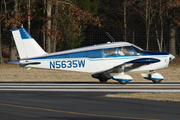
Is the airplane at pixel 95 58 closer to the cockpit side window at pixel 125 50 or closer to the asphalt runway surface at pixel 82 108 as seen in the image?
the cockpit side window at pixel 125 50

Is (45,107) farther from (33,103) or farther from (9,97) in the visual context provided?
(9,97)

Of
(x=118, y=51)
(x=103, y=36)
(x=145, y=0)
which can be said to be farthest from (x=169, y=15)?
(x=118, y=51)

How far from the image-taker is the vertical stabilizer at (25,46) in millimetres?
20266

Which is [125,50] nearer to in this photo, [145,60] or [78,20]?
[145,60]

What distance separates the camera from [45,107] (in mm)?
11969

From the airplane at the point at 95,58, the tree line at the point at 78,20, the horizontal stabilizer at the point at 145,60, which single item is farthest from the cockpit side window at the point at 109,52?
the tree line at the point at 78,20

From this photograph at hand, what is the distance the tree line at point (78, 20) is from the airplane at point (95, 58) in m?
2.40

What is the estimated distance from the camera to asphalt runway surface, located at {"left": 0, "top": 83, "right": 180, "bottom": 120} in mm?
10336

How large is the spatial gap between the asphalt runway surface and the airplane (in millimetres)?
4980

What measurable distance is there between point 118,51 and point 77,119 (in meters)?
10.8

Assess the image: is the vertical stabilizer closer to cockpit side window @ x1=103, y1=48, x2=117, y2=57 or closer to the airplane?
the airplane

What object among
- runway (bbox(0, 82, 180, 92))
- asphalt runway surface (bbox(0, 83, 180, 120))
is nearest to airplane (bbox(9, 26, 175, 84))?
runway (bbox(0, 82, 180, 92))

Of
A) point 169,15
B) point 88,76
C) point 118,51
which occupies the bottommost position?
point 88,76

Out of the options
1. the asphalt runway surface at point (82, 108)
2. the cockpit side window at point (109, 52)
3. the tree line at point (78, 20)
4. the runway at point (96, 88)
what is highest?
the tree line at point (78, 20)
